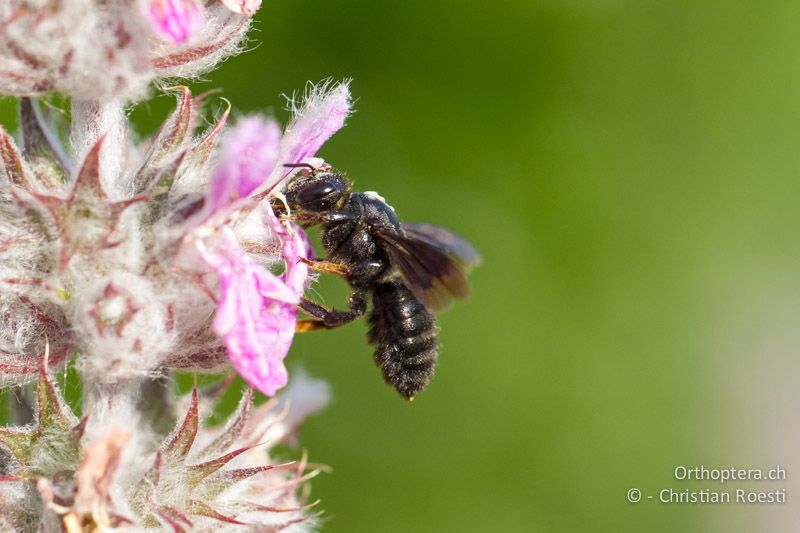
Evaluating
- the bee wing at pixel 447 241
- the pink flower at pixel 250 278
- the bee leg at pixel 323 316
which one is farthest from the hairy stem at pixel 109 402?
the bee wing at pixel 447 241

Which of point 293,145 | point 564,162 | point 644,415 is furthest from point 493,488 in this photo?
point 293,145

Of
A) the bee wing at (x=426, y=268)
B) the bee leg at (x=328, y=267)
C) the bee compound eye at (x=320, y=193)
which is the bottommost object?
the bee leg at (x=328, y=267)

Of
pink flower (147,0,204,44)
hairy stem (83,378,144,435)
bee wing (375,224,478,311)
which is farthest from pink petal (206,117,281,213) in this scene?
bee wing (375,224,478,311)

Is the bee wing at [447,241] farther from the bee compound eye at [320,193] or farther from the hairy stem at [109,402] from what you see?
the hairy stem at [109,402]

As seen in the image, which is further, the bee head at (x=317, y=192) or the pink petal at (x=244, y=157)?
the bee head at (x=317, y=192)

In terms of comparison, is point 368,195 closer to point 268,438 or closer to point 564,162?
point 268,438

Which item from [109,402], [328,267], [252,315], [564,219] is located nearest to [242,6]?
[252,315]

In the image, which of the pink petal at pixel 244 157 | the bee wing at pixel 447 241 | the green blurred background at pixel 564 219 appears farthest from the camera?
the green blurred background at pixel 564 219
